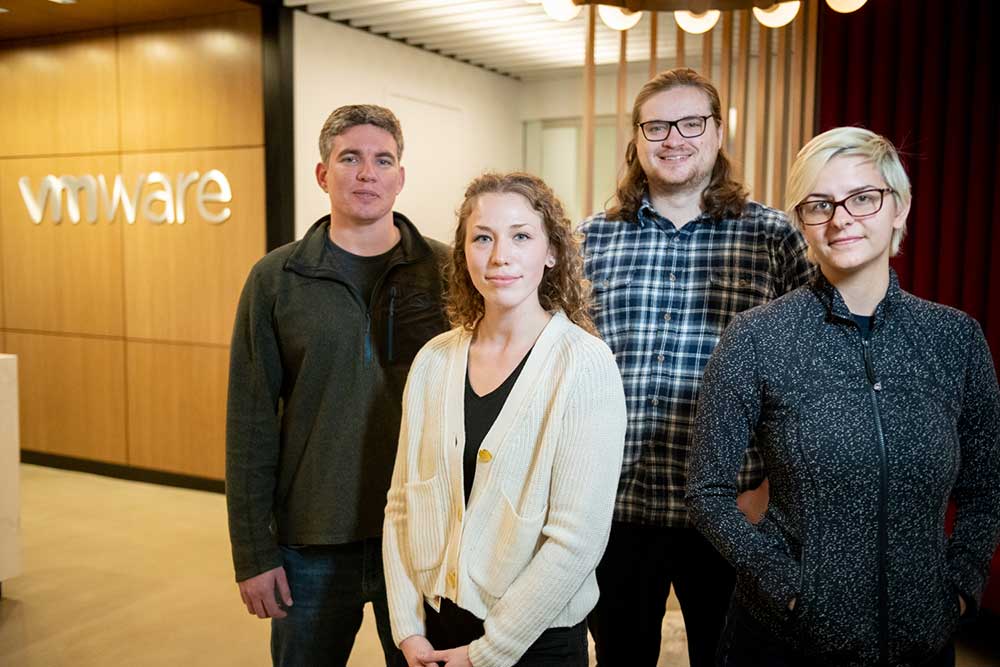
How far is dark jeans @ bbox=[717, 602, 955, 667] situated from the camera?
1522 millimetres

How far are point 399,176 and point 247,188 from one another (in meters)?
3.70

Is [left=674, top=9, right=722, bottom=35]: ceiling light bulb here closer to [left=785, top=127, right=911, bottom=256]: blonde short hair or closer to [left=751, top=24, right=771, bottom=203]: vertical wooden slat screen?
[left=751, top=24, right=771, bottom=203]: vertical wooden slat screen

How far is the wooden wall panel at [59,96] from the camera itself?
5.82m

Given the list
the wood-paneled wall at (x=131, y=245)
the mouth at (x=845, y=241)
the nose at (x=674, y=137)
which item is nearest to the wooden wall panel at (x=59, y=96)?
the wood-paneled wall at (x=131, y=245)

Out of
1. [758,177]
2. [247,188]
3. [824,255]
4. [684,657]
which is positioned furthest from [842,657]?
[247,188]

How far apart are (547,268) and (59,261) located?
5.50 metres

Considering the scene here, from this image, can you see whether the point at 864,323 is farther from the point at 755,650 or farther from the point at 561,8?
the point at 561,8

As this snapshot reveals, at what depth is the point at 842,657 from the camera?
1.48 meters

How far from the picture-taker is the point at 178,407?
580 cm

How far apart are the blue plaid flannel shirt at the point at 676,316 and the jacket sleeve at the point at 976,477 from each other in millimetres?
482

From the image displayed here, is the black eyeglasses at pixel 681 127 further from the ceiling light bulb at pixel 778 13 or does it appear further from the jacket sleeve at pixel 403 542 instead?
the ceiling light bulb at pixel 778 13

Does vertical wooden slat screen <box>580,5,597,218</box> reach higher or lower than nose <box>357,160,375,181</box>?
higher

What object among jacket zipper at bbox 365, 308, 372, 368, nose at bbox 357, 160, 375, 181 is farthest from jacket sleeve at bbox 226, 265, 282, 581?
nose at bbox 357, 160, 375, 181

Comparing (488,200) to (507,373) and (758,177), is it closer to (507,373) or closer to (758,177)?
(507,373)
